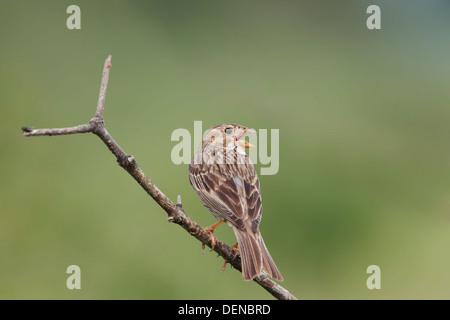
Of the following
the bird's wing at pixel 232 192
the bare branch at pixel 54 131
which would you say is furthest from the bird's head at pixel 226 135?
the bare branch at pixel 54 131

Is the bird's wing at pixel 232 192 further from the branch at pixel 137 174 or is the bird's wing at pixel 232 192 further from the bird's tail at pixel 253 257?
the branch at pixel 137 174

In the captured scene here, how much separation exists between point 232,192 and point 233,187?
0.22ft

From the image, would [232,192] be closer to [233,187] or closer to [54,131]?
[233,187]

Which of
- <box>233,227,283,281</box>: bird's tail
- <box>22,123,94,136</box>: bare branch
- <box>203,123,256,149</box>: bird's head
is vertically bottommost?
<box>233,227,283,281</box>: bird's tail

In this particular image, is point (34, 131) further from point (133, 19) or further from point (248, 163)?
point (133, 19)

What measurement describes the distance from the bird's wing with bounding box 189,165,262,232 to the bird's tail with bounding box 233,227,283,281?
0.09 m

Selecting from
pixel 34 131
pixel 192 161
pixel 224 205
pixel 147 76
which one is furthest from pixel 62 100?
pixel 34 131

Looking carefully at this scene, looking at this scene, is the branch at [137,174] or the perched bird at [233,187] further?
the perched bird at [233,187]

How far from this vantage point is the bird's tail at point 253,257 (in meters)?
4.08

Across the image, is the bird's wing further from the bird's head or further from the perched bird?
the bird's head

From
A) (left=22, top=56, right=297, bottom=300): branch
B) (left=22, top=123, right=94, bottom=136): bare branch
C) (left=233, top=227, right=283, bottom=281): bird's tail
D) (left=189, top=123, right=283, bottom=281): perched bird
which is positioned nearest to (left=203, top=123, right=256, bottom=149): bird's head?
(left=189, top=123, right=283, bottom=281): perched bird

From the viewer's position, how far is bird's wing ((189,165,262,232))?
4770 millimetres

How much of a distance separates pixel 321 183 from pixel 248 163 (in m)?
4.52

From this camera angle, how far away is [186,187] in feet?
27.8
